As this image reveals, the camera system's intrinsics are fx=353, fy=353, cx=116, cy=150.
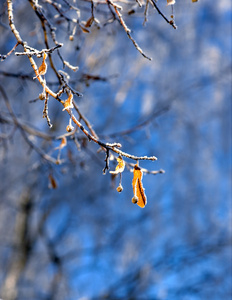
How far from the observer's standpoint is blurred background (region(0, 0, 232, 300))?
4.92 meters

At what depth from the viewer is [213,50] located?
6.77 m

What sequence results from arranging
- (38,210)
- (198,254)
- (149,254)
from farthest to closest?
(38,210) → (149,254) → (198,254)

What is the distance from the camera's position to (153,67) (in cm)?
649

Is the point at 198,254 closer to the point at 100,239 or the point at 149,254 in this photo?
the point at 149,254

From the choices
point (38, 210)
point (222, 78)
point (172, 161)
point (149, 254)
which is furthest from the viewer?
point (222, 78)

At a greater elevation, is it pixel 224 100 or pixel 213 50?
pixel 213 50

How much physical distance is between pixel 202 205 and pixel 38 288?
9.53 feet

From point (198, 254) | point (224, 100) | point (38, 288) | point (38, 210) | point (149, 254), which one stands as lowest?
point (198, 254)

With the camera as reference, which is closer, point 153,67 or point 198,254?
point 198,254

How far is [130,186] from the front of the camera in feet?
19.5

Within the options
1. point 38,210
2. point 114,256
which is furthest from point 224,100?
point 38,210

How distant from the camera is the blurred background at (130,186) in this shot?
4.92 meters

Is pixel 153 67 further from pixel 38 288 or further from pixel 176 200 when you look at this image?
pixel 38 288

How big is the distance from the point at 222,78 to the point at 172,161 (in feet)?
6.10
